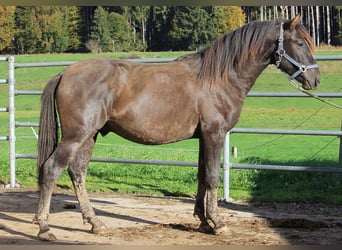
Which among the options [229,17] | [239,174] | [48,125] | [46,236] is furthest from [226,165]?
[229,17]

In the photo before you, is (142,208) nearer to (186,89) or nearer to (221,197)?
(221,197)

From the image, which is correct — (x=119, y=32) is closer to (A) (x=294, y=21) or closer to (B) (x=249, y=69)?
(B) (x=249, y=69)

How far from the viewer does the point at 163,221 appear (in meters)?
6.23

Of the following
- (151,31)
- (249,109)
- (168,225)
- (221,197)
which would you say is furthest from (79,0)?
(151,31)

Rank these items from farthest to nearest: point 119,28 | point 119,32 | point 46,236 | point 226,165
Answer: point 119,28, point 119,32, point 226,165, point 46,236

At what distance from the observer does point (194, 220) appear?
6.29 m

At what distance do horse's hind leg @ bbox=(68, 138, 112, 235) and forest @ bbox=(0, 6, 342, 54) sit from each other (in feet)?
68.5

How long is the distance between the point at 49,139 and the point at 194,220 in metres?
1.83

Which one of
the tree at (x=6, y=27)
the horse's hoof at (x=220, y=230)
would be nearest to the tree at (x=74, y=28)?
the tree at (x=6, y=27)

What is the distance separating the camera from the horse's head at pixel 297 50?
5605 mm

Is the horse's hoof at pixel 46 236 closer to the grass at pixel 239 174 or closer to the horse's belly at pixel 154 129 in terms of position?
the horse's belly at pixel 154 129

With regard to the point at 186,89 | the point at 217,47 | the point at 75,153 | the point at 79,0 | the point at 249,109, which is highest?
A: the point at 79,0

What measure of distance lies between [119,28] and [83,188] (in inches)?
1058

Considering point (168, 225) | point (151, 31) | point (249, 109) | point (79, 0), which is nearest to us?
point (79, 0)
